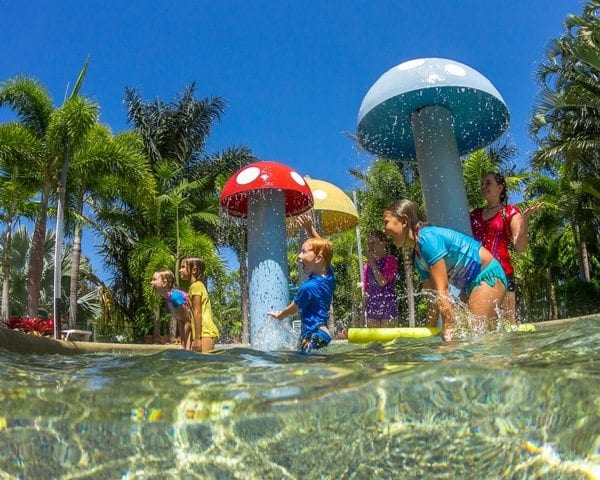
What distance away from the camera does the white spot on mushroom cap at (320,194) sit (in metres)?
10.2

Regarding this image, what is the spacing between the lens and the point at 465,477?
184cm

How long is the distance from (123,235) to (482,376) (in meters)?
24.0

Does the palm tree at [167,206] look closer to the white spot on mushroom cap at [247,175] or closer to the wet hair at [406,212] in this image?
the white spot on mushroom cap at [247,175]

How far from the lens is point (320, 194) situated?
33.5 ft

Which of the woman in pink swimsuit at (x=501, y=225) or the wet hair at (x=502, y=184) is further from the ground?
the wet hair at (x=502, y=184)

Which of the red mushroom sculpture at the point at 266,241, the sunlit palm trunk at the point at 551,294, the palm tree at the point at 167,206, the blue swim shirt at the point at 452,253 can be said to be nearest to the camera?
the blue swim shirt at the point at 452,253

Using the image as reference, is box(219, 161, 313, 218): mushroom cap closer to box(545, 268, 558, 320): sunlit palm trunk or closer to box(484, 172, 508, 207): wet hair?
box(484, 172, 508, 207): wet hair

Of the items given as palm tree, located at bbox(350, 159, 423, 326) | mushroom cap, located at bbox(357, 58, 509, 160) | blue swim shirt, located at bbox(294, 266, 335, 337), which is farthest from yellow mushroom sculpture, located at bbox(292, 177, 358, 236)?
palm tree, located at bbox(350, 159, 423, 326)

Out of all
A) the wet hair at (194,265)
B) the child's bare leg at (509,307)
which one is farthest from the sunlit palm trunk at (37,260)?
the child's bare leg at (509,307)

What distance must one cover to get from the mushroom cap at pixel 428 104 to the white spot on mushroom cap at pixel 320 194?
218 centimetres

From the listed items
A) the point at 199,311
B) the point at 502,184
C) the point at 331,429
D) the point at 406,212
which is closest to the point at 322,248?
the point at 406,212

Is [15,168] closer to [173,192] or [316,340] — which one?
[173,192]

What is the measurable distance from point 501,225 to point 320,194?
5.01 m

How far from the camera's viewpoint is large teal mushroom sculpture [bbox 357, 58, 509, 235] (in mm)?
6550
